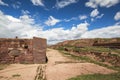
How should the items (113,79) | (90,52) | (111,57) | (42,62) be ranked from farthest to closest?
(90,52)
(111,57)
(42,62)
(113,79)

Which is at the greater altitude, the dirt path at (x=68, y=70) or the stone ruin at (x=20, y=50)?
the stone ruin at (x=20, y=50)

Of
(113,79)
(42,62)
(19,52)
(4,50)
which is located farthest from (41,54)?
(113,79)

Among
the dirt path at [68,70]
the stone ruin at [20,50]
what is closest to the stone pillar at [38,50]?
the stone ruin at [20,50]

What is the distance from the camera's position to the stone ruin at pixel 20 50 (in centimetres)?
1642

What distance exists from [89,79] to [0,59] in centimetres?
963

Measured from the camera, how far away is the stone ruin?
16.4 metres

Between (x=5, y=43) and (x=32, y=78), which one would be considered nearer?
(x=32, y=78)

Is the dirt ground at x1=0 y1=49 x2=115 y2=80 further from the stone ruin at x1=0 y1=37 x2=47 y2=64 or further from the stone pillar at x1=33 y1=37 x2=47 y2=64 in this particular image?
the stone pillar at x1=33 y1=37 x2=47 y2=64

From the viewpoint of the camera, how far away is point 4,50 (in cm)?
1642

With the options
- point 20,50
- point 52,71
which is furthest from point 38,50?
point 52,71

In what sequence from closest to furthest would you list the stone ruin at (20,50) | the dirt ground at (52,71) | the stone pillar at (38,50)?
1. the dirt ground at (52,71)
2. the stone ruin at (20,50)
3. the stone pillar at (38,50)

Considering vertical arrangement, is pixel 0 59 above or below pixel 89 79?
above

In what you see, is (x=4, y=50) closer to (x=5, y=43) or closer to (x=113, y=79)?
(x=5, y=43)

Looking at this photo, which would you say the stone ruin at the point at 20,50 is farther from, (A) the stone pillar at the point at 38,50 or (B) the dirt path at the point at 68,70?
(B) the dirt path at the point at 68,70
